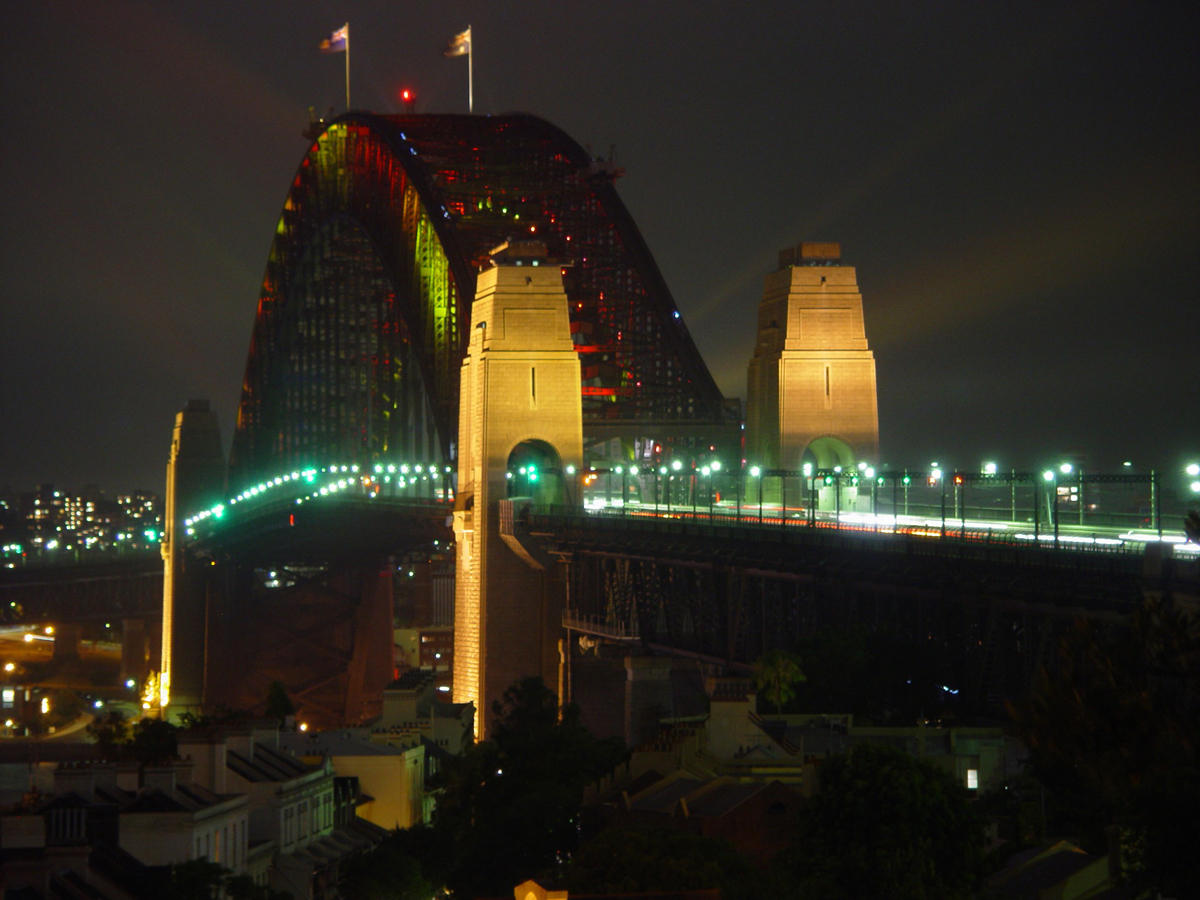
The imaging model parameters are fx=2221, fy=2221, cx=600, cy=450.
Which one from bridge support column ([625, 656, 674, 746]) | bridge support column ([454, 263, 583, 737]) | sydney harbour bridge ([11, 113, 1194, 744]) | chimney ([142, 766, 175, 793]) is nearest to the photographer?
chimney ([142, 766, 175, 793])

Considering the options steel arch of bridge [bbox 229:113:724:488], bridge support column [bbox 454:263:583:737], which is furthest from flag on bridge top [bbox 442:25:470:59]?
bridge support column [bbox 454:263:583:737]

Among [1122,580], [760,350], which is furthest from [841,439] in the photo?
[1122,580]

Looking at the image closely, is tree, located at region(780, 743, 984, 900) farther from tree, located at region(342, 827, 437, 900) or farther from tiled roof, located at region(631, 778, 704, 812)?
tree, located at region(342, 827, 437, 900)

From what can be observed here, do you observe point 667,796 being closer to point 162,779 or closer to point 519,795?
point 519,795

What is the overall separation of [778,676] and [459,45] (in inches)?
2238

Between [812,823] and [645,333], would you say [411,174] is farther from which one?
[812,823]

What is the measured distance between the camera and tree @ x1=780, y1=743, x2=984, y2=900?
36.2 m

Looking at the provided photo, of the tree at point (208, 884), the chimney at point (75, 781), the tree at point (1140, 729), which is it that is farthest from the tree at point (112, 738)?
the tree at point (1140, 729)

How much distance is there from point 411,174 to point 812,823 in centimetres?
7059

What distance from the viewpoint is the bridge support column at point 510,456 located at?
253 feet

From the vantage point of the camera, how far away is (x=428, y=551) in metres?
123

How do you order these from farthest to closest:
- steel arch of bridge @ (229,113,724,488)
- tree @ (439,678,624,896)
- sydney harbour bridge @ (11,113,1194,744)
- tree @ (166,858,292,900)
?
steel arch of bridge @ (229,113,724,488) < sydney harbour bridge @ (11,113,1194,744) < tree @ (439,678,624,896) < tree @ (166,858,292,900)

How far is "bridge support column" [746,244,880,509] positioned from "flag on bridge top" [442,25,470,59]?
30430 millimetres

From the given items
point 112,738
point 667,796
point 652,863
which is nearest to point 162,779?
point 652,863
